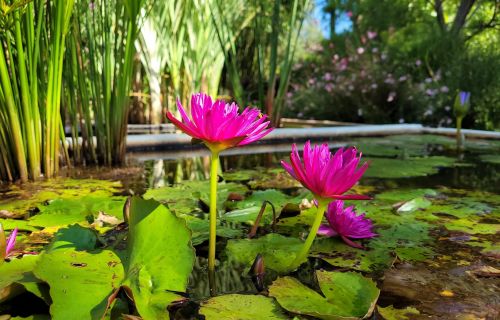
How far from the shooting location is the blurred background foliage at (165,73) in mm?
1305

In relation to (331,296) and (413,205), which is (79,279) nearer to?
(331,296)

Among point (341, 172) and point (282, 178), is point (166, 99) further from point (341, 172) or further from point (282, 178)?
point (341, 172)

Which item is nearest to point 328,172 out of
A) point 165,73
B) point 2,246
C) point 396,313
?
point 396,313

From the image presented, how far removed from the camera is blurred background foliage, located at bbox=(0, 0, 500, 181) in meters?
1.30

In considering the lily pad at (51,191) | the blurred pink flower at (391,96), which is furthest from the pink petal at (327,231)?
the blurred pink flower at (391,96)

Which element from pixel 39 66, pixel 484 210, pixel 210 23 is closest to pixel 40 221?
pixel 39 66

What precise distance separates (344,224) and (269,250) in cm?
16

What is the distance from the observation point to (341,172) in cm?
57

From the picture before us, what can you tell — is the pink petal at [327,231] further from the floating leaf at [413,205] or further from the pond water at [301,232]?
the floating leaf at [413,205]

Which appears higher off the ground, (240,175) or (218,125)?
(218,125)

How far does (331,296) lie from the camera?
594 millimetres

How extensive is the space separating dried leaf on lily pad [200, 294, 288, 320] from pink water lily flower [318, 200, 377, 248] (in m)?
0.29

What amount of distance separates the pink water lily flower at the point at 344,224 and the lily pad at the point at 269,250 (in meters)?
0.07

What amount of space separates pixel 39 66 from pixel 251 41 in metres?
4.70
